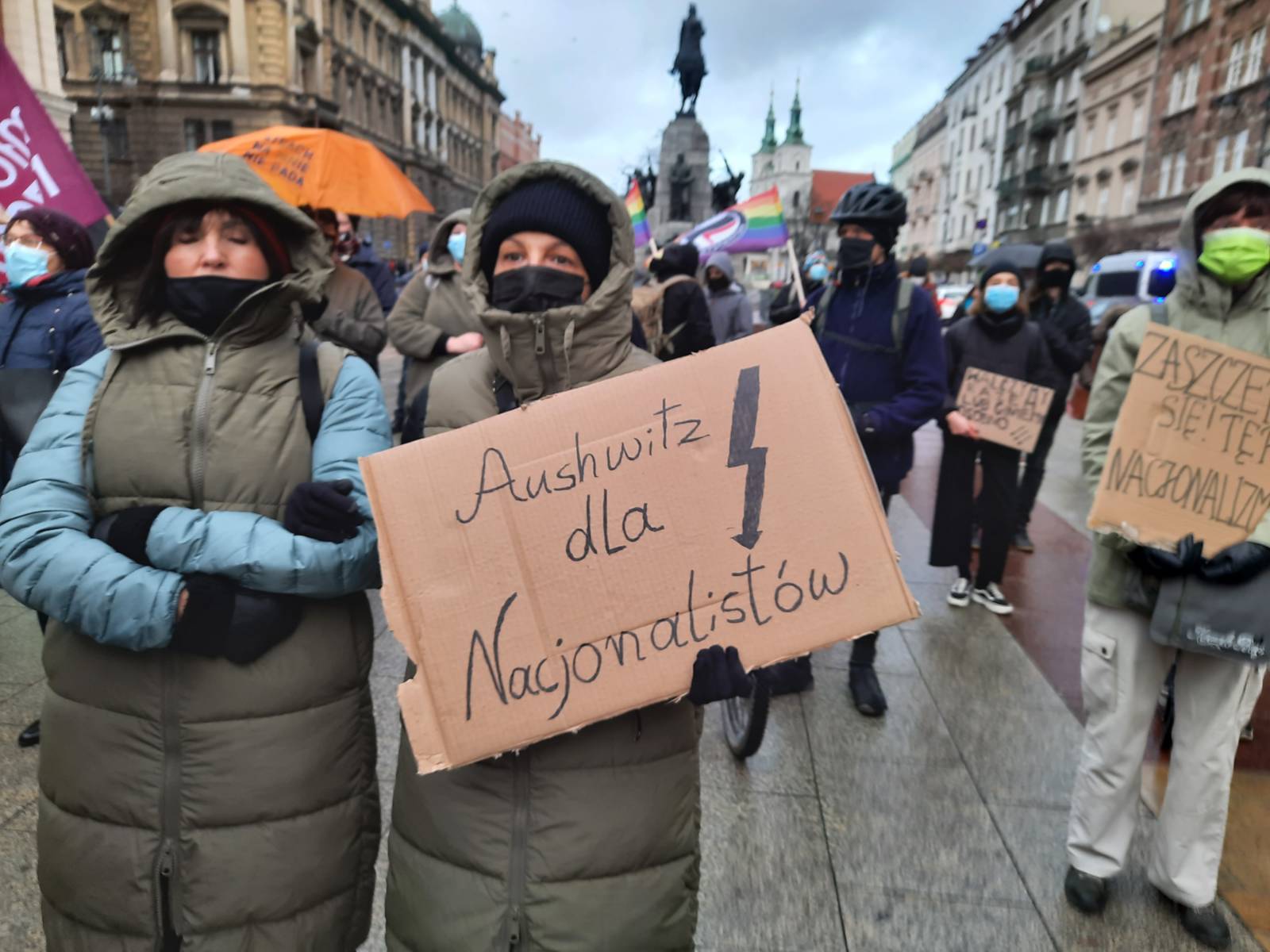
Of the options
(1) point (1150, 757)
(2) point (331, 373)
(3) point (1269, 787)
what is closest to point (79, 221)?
(2) point (331, 373)

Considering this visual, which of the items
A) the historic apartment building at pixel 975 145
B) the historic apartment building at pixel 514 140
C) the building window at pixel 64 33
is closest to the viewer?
the building window at pixel 64 33

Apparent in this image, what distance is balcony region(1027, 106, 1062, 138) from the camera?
4803 cm

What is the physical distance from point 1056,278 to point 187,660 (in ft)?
19.7

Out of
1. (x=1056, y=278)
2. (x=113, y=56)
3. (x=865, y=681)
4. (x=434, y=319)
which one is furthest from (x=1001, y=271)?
(x=113, y=56)

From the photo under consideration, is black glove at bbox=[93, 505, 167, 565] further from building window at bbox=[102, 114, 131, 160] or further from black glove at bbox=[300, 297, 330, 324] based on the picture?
building window at bbox=[102, 114, 131, 160]

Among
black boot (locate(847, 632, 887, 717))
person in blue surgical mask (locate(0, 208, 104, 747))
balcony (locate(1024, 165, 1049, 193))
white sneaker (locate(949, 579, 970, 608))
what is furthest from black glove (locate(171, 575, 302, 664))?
balcony (locate(1024, 165, 1049, 193))

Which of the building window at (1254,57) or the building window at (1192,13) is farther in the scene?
the building window at (1192,13)

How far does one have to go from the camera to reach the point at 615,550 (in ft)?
4.52

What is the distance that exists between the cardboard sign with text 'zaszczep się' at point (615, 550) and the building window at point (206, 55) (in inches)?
1898

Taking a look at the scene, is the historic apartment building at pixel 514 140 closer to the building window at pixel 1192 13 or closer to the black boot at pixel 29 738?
the building window at pixel 1192 13

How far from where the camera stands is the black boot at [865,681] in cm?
366

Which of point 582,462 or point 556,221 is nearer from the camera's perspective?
point 582,462

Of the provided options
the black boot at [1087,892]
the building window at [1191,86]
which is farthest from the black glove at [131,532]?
the building window at [1191,86]

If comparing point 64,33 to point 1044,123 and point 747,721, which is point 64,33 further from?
point 1044,123
